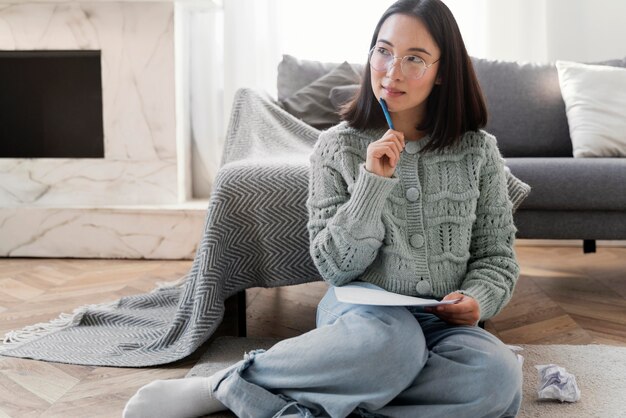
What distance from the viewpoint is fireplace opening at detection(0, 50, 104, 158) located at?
2.80 m

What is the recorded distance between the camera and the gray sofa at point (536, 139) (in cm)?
185

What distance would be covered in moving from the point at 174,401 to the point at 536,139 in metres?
1.67

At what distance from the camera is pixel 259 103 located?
1.85 m

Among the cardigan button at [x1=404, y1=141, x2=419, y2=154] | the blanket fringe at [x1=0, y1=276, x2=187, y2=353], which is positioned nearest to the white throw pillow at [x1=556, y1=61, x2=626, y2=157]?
the cardigan button at [x1=404, y1=141, x2=419, y2=154]

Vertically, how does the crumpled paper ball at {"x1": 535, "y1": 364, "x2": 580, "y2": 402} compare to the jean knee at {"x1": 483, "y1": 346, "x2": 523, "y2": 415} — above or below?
below

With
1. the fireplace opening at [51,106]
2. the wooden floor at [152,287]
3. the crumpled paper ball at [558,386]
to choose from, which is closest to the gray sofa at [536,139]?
the wooden floor at [152,287]

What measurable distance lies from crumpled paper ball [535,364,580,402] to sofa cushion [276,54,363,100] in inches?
53.2

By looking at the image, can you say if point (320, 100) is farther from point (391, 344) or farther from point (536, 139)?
point (391, 344)

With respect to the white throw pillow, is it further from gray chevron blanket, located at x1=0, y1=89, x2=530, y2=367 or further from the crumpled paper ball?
the crumpled paper ball

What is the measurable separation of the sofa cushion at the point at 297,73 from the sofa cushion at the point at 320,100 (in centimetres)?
9

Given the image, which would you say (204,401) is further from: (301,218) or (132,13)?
(132,13)

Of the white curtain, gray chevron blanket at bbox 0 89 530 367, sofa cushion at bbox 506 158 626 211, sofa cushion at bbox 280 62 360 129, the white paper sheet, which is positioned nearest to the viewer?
the white paper sheet

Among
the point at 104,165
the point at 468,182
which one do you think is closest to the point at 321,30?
the point at 104,165

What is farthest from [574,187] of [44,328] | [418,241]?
[44,328]
